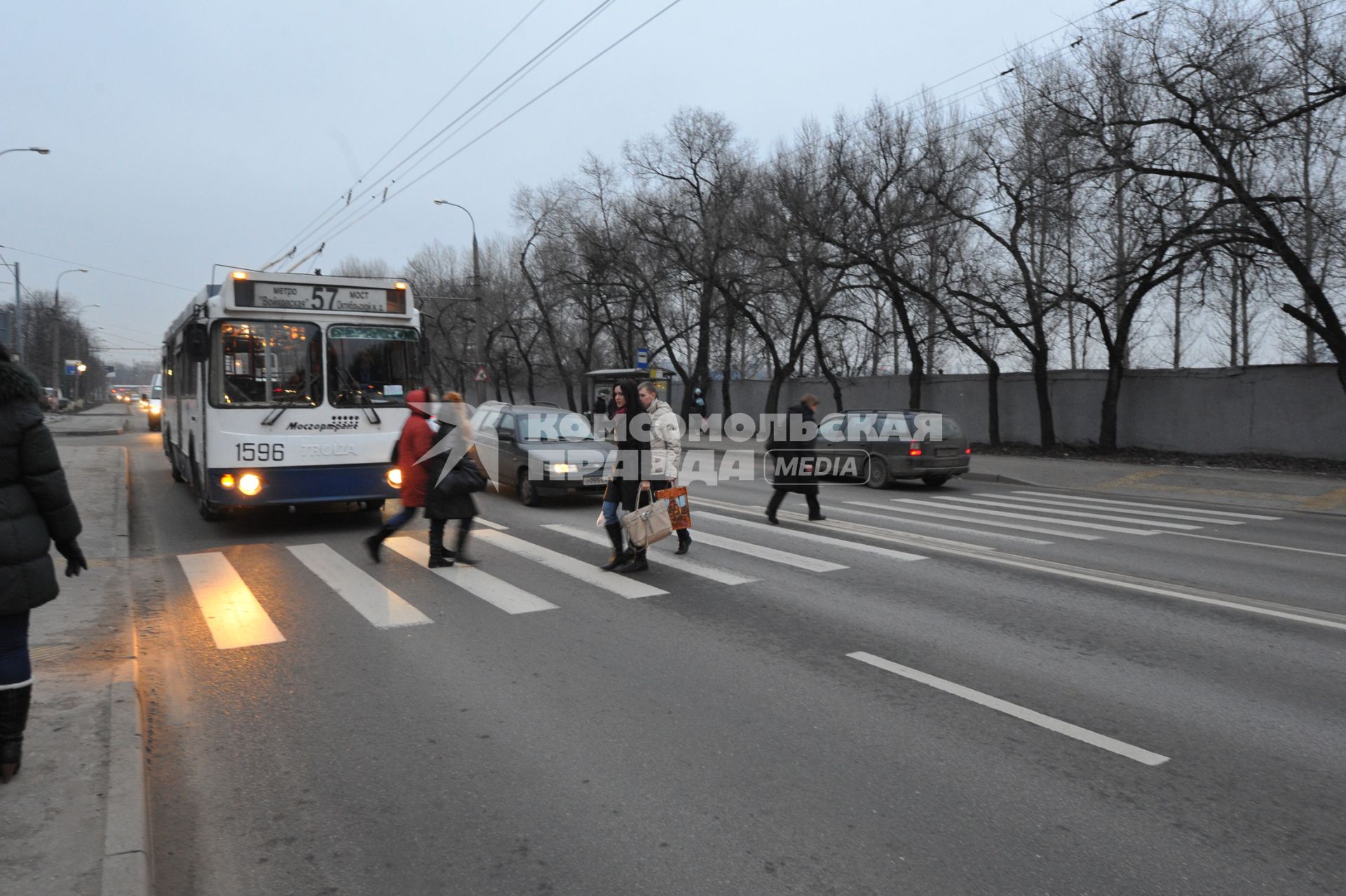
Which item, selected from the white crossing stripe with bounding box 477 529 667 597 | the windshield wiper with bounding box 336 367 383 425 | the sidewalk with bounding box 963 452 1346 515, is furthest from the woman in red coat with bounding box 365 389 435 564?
the sidewalk with bounding box 963 452 1346 515

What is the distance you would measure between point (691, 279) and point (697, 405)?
5.17 meters

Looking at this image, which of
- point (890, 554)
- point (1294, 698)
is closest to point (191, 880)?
point (1294, 698)

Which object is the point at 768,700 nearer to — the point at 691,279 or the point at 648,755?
the point at 648,755

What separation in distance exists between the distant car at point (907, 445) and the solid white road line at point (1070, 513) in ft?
3.46

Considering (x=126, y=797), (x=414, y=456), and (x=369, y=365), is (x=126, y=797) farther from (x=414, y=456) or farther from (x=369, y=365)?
(x=369, y=365)

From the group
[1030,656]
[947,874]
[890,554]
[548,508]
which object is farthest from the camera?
[548,508]

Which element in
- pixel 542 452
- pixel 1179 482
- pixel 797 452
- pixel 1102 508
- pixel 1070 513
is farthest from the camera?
pixel 1179 482

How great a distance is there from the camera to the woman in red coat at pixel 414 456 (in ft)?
29.1

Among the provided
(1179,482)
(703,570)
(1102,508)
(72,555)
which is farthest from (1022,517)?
(72,555)

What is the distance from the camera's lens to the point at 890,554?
9.82m

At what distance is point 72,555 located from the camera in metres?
3.99

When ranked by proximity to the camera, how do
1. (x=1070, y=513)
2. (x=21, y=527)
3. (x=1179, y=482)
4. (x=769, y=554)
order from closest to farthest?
(x=21, y=527) → (x=769, y=554) → (x=1070, y=513) → (x=1179, y=482)

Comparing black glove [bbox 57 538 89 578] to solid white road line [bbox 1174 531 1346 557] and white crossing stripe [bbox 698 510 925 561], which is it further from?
solid white road line [bbox 1174 531 1346 557]

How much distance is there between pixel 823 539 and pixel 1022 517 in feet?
13.8
